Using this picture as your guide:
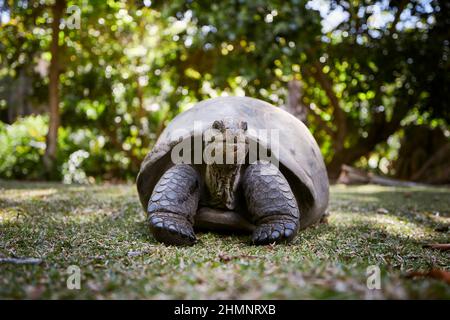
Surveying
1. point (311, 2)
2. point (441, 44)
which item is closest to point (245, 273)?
point (311, 2)

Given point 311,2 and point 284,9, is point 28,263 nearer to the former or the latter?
point 284,9

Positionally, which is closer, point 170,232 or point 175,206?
point 170,232

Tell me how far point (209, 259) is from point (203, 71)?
6.43 m

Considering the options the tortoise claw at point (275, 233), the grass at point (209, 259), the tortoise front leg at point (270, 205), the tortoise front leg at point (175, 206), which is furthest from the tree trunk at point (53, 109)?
the tortoise claw at point (275, 233)

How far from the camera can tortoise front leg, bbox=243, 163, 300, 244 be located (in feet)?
6.33

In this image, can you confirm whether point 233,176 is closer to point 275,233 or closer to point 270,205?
point 270,205

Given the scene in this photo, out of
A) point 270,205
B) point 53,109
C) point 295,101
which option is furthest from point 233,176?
point 53,109

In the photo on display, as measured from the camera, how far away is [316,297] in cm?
105

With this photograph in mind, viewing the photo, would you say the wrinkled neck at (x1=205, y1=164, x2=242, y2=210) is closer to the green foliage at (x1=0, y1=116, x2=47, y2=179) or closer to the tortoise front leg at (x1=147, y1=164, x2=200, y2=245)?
the tortoise front leg at (x1=147, y1=164, x2=200, y2=245)

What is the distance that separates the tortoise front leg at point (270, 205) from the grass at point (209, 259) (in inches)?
3.6

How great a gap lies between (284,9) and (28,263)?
475 cm

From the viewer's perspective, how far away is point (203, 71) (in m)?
7.70

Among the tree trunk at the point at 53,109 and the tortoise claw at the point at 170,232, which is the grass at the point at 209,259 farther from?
the tree trunk at the point at 53,109

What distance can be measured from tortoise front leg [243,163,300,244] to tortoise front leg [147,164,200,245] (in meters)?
0.28
